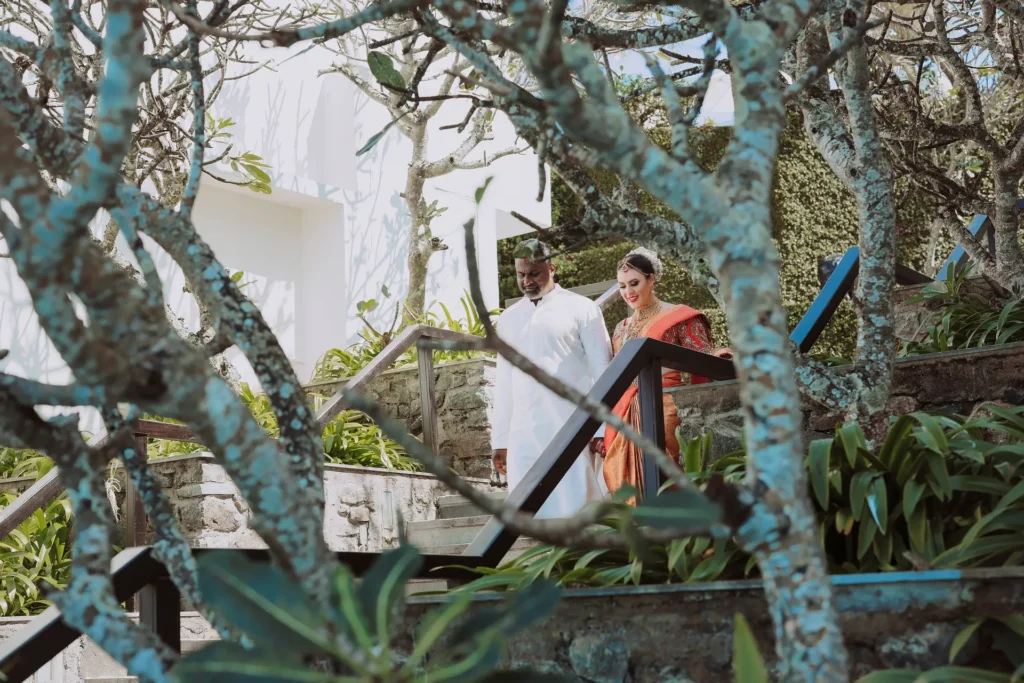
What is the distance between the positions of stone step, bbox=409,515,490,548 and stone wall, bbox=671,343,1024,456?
53.7 inches

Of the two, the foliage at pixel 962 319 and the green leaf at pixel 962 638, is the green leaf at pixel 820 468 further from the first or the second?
the foliage at pixel 962 319

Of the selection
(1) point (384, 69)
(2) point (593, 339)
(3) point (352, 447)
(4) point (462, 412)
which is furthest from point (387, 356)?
(1) point (384, 69)

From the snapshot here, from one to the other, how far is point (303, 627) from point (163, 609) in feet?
3.98

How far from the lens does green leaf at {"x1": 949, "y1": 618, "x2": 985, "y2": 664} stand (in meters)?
1.56

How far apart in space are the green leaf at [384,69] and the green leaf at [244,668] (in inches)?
34.1

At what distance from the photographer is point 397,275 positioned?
952cm

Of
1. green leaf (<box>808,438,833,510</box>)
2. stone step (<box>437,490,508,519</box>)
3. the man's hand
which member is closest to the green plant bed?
stone step (<box>437,490,508,519</box>)

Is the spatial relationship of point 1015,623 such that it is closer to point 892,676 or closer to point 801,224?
point 892,676

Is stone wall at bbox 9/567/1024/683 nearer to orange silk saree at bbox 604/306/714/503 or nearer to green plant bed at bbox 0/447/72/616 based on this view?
orange silk saree at bbox 604/306/714/503

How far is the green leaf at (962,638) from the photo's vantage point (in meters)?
1.56

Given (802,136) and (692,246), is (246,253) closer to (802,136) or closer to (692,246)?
(802,136)

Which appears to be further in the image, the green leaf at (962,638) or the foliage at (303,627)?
the green leaf at (962,638)

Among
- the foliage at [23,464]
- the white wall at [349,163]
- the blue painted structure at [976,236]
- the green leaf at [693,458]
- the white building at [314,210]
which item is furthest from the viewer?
the white wall at [349,163]

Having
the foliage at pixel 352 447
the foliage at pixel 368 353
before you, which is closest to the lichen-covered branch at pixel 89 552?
the foliage at pixel 352 447
